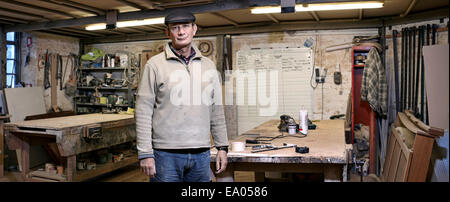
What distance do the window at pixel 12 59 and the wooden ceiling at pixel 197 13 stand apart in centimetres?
46

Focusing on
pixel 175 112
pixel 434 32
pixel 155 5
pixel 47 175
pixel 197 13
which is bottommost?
pixel 47 175

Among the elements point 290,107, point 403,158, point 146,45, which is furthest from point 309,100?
point 146,45

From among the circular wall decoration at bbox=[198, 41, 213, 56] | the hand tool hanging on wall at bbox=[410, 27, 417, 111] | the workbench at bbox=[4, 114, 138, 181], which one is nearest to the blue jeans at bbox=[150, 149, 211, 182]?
the workbench at bbox=[4, 114, 138, 181]

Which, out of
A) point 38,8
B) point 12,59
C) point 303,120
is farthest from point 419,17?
point 12,59

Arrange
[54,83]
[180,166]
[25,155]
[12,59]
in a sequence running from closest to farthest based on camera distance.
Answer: [180,166] → [25,155] → [12,59] → [54,83]

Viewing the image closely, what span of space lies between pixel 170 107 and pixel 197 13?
3.15m

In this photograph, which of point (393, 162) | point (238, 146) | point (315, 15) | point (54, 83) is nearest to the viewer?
point (238, 146)

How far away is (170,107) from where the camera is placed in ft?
7.11

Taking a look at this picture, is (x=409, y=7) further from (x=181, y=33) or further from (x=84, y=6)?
(x=84, y=6)

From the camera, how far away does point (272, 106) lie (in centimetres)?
678

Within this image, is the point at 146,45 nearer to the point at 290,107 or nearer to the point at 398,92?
the point at 290,107

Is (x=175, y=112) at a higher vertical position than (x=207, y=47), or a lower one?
lower

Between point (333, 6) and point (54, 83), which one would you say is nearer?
point (333, 6)

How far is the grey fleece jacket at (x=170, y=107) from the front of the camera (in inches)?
83.8
